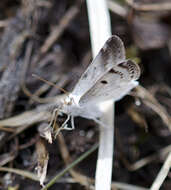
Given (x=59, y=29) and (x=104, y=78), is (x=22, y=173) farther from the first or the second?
(x=59, y=29)

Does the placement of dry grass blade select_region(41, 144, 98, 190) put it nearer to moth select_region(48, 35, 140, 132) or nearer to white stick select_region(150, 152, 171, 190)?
moth select_region(48, 35, 140, 132)

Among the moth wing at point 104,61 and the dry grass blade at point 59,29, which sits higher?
the moth wing at point 104,61

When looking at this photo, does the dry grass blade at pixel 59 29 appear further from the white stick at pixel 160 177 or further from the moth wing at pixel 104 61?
the white stick at pixel 160 177

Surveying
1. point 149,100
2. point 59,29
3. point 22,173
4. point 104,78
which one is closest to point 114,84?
point 104,78

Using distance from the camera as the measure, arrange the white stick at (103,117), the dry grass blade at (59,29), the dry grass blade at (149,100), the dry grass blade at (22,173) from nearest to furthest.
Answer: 1. the white stick at (103,117)
2. the dry grass blade at (22,173)
3. the dry grass blade at (149,100)
4. the dry grass blade at (59,29)

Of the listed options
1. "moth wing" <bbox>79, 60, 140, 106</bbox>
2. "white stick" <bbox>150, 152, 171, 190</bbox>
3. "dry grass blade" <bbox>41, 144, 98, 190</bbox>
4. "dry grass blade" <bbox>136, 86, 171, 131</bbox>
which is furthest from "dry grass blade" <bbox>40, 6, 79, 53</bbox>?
"white stick" <bbox>150, 152, 171, 190</bbox>

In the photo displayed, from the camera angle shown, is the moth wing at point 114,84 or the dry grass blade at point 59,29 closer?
the moth wing at point 114,84

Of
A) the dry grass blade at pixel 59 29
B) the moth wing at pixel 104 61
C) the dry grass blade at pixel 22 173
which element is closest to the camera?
the moth wing at pixel 104 61

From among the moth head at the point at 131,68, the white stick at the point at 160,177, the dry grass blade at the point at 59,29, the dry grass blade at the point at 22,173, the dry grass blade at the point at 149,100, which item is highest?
the moth head at the point at 131,68

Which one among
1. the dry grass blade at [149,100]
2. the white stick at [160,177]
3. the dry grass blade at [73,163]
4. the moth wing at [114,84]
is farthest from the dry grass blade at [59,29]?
the white stick at [160,177]
